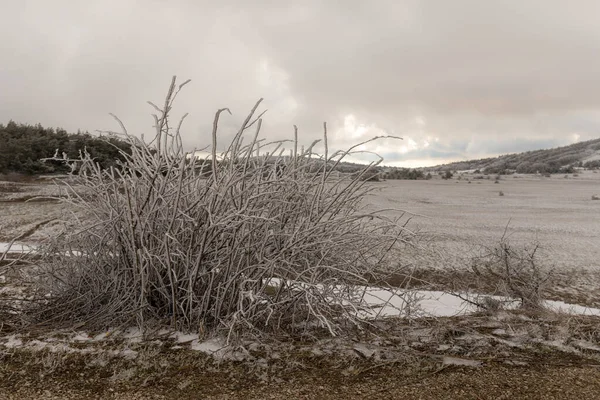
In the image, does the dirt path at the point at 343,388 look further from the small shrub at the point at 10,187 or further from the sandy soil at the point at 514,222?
the small shrub at the point at 10,187

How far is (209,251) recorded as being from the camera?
3.61 metres

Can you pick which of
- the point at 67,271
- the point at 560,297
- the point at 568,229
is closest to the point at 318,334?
the point at 67,271

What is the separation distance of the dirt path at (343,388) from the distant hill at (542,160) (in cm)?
3927

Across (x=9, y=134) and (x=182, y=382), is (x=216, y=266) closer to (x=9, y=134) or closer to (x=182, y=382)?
(x=182, y=382)

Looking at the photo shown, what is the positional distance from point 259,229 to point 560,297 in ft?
14.8

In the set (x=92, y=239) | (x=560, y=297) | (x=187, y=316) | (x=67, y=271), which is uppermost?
(x=92, y=239)

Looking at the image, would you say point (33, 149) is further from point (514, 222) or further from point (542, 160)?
point (542, 160)

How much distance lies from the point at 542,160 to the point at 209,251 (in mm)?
52551

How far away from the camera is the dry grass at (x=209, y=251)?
344cm

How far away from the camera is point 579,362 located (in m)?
3.40

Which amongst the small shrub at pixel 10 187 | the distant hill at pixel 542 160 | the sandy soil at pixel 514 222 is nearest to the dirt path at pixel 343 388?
the sandy soil at pixel 514 222

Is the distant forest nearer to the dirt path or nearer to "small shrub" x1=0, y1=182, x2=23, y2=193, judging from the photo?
"small shrub" x1=0, y1=182, x2=23, y2=193

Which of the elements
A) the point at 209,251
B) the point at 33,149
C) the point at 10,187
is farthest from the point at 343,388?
the point at 33,149

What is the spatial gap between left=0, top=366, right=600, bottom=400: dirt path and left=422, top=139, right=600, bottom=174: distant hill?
39.3 metres
